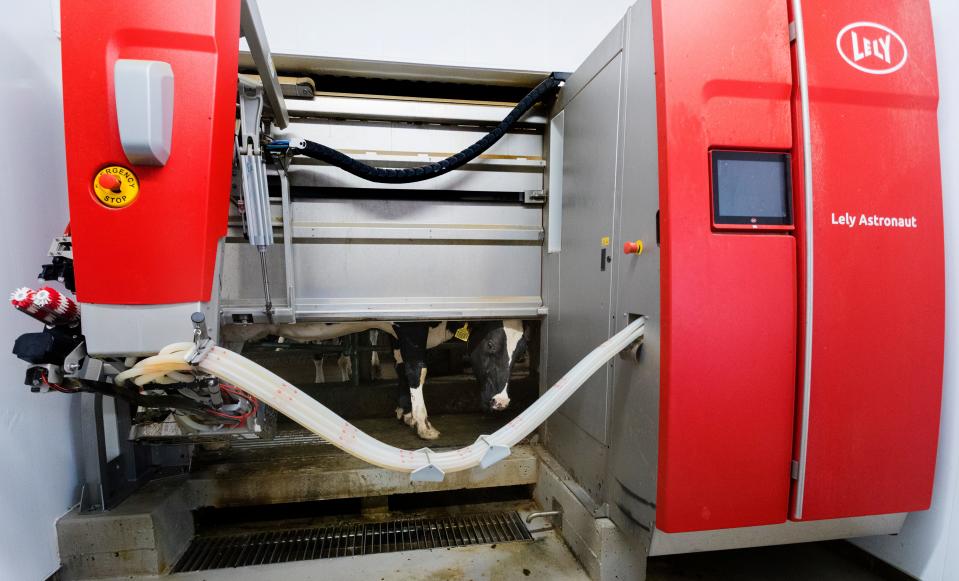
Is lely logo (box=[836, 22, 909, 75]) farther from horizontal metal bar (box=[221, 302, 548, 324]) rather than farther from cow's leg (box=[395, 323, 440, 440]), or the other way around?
cow's leg (box=[395, 323, 440, 440])

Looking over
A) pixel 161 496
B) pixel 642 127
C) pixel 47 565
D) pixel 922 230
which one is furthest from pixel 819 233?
pixel 47 565

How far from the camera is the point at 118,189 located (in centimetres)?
91

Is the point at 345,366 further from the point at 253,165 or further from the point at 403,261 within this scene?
the point at 253,165

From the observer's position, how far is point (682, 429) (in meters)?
1.12

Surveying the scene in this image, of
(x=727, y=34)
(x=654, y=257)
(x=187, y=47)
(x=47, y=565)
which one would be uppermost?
(x=727, y=34)

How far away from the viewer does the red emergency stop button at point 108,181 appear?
0.89 meters

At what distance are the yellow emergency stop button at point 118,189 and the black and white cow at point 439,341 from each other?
3.89ft

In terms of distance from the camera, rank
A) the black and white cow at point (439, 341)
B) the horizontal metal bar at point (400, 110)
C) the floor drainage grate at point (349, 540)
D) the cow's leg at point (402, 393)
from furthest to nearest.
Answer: the cow's leg at point (402, 393) < the black and white cow at point (439, 341) < the horizontal metal bar at point (400, 110) < the floor drainage grate at point (349, 540)

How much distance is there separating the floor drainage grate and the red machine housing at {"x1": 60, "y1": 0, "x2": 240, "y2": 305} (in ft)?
4.24

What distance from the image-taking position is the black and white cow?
2111mm

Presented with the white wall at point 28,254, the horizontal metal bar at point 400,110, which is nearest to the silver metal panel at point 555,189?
the horizontal metal bar at point 400,110

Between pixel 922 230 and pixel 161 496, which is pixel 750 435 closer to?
pixel 922 230

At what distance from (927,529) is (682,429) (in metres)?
1.00

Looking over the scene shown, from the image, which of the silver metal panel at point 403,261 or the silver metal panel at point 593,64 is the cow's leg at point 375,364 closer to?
the silver metal panel at point 403,261
